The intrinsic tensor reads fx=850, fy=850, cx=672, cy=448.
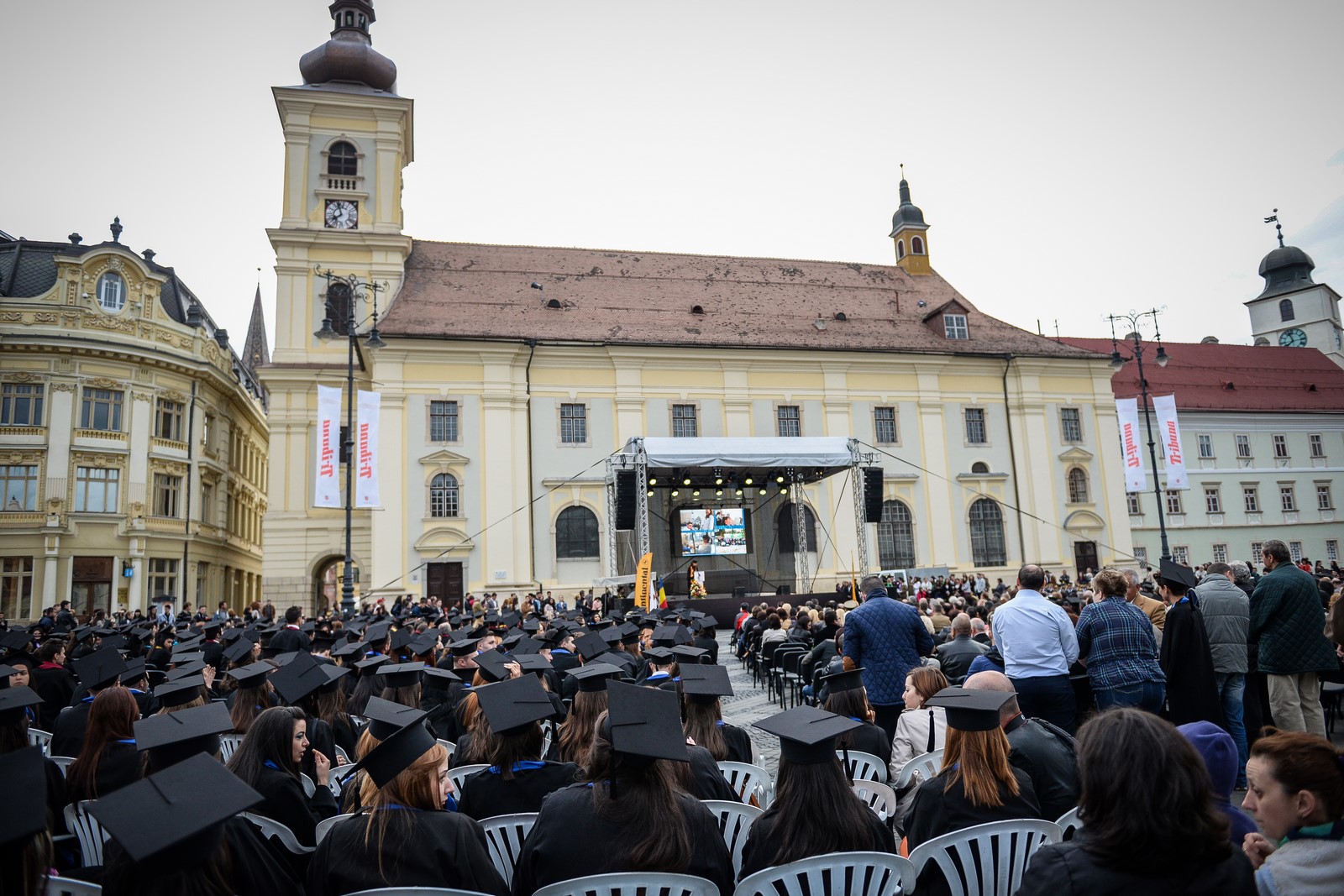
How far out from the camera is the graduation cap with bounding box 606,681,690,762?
11.1 ft

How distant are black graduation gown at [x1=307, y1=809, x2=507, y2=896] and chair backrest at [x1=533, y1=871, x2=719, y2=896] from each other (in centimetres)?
41

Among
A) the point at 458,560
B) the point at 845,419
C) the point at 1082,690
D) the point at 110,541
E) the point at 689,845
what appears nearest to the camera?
the point at 689,845

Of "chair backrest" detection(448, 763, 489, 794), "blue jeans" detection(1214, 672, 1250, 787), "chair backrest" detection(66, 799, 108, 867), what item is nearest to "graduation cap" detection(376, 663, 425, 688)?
"chair backrest" detection(448, 763, 489, 794)

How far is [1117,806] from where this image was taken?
93.4 inches

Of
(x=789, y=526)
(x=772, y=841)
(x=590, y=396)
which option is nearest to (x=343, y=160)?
(x=590, y=396)

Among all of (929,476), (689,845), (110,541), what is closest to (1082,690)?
(689,845)

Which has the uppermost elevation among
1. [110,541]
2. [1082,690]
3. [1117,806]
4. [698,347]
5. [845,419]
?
[698,347]

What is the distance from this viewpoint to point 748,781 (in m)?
5.26

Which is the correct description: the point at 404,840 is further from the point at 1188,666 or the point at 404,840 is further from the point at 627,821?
the point at 1188,666

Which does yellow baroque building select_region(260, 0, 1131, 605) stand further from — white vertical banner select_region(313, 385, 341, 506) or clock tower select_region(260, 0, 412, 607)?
white vertical banner select_region(313, 385, 341, 506)

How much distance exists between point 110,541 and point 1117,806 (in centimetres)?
3850

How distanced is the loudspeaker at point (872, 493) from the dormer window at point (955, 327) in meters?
13.7

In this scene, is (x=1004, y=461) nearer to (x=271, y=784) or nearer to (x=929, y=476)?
(x=929, y=476)

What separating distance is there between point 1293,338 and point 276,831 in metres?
74.8
